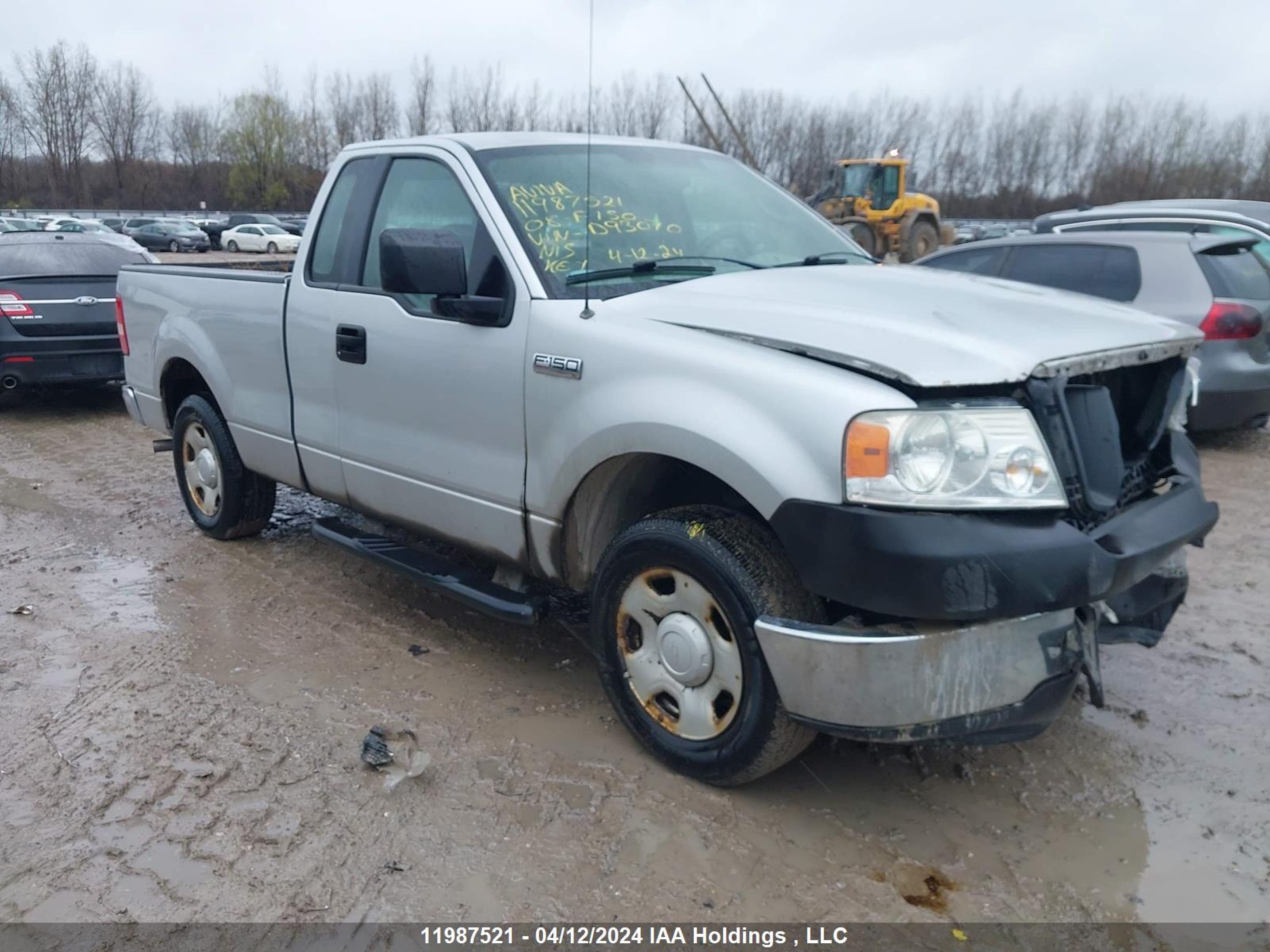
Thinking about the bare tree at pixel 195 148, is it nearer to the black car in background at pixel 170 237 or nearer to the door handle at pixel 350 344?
the black car in background at pixel 170 237

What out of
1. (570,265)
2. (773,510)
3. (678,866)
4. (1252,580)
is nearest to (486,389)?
(570,265)

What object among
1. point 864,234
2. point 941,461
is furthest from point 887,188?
point 941,461

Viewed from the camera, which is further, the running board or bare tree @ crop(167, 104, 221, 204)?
bare tree @ crop(167, 104, 221, 204)

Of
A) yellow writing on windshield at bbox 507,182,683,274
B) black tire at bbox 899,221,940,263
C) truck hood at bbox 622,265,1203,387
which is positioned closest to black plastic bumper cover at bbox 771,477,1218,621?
truck hood at bbox 622,265,1203,387

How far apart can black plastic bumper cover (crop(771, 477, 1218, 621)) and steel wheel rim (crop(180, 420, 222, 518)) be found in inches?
149

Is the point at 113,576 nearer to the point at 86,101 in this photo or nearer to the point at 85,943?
the point at 85,943

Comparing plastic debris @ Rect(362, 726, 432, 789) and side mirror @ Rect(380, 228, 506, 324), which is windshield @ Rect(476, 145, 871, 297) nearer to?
side mirror @ Rect(380, 228, 506, 324)

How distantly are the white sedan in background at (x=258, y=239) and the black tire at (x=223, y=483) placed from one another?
36873mm

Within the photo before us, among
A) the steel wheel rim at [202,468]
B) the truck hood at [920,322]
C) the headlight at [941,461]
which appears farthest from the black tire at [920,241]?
the headlight at [941,461]

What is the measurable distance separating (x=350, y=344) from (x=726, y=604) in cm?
209

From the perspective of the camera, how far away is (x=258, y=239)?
41500mm

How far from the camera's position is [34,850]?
298 centimetres

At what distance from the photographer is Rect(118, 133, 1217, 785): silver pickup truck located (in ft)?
8.55

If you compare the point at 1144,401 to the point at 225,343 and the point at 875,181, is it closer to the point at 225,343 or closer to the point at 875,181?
the point at 225,343
